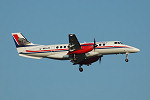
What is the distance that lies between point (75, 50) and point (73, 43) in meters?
1.54

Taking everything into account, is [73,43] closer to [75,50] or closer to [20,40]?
[75,50]

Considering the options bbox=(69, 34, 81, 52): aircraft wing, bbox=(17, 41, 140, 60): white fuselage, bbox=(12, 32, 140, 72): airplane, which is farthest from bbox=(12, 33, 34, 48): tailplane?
bbox=(69, 34, 81, 52): aircraft wing

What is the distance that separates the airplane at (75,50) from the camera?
139 ft

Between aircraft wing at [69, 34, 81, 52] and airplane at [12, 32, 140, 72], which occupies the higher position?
aircraft wing at [69, 34, 81, 52]

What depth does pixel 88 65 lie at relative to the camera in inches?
1886

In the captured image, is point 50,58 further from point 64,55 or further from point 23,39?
point 23,39

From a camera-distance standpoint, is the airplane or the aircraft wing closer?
the aircraft wing

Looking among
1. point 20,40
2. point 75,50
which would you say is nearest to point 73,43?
Result: point 75,50

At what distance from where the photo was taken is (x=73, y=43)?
4156cm

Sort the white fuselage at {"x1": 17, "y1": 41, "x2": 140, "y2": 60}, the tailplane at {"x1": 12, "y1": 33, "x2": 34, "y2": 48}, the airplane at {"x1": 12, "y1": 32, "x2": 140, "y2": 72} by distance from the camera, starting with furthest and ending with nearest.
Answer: the tailplane at {"x1": 12, "y1": 33, "x2": 34, "y2": 48} → the white fuselage at {"x1": 17, "y1": 41, "x2": 140, "y2": 60} → the airplane at {"x1": 12, "y1": 32, "x2": 140, "y2": 72}

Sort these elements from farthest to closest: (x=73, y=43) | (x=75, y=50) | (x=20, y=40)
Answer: (x=20, y=40)
(x=75, y=50)
(x=73, y=43)

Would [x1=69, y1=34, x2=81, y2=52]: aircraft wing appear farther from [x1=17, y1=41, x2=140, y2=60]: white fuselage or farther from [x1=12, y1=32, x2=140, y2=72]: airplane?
[x1=17, y1=41, x2=140, y2=60]: white fuselage

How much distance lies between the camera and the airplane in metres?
42.5

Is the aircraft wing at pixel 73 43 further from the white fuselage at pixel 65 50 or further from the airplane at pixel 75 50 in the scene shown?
the white fuselage at pixel 65 50
